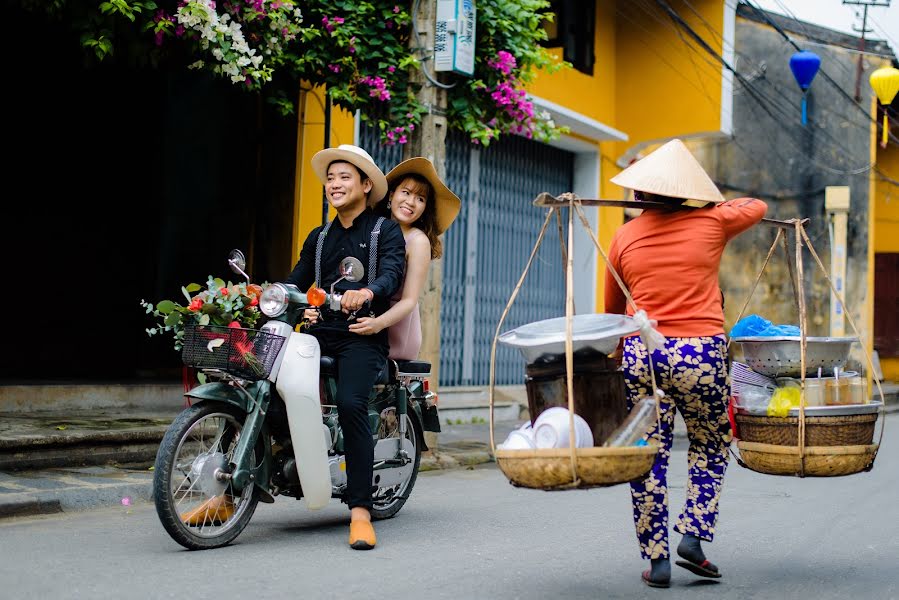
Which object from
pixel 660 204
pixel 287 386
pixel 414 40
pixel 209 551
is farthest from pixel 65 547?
pixel 414 40

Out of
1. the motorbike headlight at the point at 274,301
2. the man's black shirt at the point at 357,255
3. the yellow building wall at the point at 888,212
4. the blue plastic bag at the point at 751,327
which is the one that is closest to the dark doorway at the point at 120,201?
the man's black shirt at the point at 357,255

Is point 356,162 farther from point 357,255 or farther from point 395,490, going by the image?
point 395,490

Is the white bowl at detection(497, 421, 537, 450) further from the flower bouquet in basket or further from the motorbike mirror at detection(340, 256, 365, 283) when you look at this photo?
the flower bouquet in basket

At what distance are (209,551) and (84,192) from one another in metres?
7.00

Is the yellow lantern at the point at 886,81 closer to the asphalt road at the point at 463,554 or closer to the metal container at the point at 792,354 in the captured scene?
the asphalt road at the point at 463,554

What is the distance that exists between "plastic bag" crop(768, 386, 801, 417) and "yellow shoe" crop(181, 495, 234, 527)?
2444 millimetres

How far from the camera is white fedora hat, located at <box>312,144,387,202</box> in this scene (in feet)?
17.3

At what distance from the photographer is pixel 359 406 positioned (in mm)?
5117

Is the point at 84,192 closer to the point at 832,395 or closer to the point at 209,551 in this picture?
the point at 209,551

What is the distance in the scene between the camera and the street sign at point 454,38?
8031 mm

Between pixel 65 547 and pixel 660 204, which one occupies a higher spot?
pixel 660 204

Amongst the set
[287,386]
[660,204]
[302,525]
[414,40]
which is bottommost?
[302,525]

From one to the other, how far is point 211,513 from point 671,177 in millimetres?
2530

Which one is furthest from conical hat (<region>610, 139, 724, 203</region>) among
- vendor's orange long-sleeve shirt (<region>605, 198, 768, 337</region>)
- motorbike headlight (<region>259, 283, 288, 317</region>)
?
motorbike headlight (<region>259, 283, 288, 317</region>)
